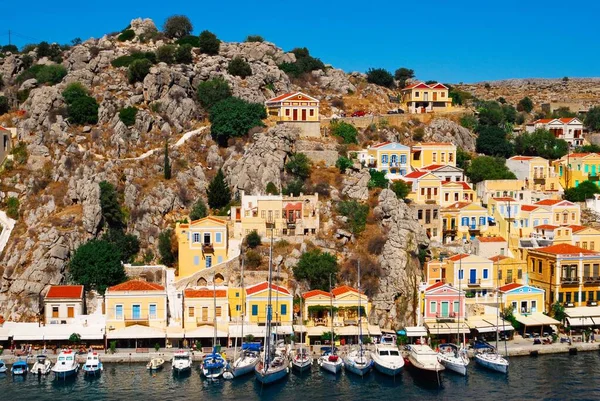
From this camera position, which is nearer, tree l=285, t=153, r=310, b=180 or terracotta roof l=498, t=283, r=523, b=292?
terracotta roof l=498, t=283, r=523, b=292

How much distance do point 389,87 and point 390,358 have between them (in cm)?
6661

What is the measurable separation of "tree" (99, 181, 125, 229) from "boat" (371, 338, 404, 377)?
27.2 m

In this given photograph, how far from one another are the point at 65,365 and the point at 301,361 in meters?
14.7

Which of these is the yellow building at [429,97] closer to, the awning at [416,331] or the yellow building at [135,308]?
the awning at [416,331]

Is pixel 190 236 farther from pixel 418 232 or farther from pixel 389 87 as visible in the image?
pixel 389 87

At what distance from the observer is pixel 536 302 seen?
213ft

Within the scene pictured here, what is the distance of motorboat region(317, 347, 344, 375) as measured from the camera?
54719mm

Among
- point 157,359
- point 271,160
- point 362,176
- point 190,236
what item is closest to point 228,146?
point 271,160

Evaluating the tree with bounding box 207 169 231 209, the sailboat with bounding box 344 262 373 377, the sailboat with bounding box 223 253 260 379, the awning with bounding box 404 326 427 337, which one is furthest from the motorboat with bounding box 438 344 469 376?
the tree with bounding box 207 169 231 209

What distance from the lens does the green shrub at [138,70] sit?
91.1 meters

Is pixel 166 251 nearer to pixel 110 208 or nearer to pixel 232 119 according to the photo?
pixel 110 208

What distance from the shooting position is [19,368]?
53.8 m

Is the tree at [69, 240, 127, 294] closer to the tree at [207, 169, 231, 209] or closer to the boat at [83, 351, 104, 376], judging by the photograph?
the boat at [83, 351, 104, 376]

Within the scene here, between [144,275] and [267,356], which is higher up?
[144,275]
